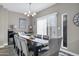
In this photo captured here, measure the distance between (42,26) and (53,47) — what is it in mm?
489

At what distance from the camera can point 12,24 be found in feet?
7.19

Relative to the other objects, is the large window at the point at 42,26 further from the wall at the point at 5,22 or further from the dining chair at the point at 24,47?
the wall at the point at 5,22

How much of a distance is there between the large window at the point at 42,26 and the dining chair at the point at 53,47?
237 mm

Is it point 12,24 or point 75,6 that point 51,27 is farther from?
point 12,24

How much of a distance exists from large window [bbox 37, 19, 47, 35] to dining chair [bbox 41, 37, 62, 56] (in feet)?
0.78

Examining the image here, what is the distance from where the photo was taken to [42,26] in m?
2.30

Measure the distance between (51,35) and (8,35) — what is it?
33.9 inches

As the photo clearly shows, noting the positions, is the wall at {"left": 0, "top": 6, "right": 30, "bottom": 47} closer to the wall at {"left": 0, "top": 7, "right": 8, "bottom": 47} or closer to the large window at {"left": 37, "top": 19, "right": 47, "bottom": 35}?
the wall at {"left": 0, "top": 7, "right": 8, "bottom": 47}

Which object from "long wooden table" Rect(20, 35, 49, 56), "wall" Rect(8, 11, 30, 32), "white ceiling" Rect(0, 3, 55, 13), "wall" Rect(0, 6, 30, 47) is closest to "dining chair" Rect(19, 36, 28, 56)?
"long wooden table" Rect(20, 35, 49, 56)

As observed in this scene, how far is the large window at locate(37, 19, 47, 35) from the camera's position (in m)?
2.27

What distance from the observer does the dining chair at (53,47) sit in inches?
85.7

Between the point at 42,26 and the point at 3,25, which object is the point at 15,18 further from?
the point at 42,26

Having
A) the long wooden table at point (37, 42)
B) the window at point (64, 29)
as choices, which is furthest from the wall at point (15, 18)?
the window at point (64, 29)

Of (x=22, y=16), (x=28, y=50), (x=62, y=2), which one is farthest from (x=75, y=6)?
(x=28, y=50)
